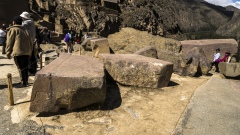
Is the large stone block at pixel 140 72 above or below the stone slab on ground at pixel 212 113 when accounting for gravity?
above

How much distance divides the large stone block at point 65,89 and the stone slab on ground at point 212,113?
53.8 inches

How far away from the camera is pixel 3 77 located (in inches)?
232

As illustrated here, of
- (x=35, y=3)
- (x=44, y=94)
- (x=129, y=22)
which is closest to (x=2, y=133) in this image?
(x=44, y=94)

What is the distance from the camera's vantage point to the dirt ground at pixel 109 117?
130 inches

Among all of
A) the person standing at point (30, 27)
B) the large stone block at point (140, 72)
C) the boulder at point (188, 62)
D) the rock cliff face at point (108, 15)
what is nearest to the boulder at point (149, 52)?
the boulder at point (188, 62)

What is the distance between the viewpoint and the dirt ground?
10.8 feet

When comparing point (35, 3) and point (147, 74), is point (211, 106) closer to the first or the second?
point (147, 74)

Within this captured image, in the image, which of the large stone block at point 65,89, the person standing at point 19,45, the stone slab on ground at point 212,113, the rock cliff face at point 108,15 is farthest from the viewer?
the rock cliff face at point 108,15

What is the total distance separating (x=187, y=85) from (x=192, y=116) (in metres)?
2.21

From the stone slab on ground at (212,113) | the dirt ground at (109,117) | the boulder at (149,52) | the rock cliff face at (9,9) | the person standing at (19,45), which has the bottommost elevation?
the dirt ground at (109,117)

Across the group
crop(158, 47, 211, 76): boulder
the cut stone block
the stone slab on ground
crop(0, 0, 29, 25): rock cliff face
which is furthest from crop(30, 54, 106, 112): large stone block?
crop(0, 0, 29, 25): rock cliff face

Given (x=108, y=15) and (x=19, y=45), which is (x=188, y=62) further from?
(x=108, y=15)

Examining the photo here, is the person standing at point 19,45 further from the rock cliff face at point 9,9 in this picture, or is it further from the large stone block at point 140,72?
the rock cliff face at point 9,9

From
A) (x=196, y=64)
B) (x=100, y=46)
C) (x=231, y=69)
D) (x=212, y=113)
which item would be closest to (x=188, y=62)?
(x=196, y=64)
